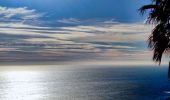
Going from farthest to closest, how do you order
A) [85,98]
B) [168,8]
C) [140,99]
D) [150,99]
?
[85,98] → [140,99] → [150,99] → [168,8]

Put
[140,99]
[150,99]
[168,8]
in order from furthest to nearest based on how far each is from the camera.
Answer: [140,99] → [150,99] → [168,8]

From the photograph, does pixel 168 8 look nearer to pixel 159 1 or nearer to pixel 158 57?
pixel 159 1

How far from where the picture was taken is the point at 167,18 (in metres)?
17.2

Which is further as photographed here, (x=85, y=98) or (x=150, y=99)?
(x=85, y=98)

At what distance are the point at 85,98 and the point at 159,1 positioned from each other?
4225 inches

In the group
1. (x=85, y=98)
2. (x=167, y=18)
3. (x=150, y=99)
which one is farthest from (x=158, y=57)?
(x=85, y=98)

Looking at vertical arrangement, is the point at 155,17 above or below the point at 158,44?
above

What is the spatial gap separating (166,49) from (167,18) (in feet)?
5.12

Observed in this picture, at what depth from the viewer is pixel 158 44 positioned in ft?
56.3

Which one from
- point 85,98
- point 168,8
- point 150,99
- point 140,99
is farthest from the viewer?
point 85,98

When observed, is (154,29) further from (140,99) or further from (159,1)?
(140,99)

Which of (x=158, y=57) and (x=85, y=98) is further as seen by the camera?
(x=85, y=98)

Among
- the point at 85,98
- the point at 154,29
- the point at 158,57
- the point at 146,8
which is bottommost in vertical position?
the point at 85,98

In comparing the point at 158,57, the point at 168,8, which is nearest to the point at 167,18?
the point at 168,8
